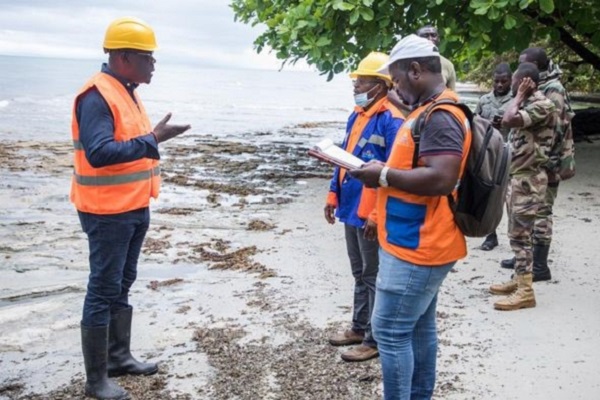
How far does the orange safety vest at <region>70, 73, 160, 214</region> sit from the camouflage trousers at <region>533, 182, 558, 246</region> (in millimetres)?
3459

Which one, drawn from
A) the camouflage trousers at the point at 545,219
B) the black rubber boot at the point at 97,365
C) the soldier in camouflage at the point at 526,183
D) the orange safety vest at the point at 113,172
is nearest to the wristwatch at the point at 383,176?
the orange safety vest at the point at 113,172

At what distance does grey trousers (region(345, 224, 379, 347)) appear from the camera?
4.15 m

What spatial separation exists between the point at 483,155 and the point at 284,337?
7.62ft

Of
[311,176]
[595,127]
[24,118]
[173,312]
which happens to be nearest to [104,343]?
[173,312]

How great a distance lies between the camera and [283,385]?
12.8 feet

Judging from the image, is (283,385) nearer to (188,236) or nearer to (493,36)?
(188,236)

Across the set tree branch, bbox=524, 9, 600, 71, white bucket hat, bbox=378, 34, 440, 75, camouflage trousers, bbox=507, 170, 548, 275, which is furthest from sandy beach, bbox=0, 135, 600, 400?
tree branch, bbox=524, 9, 600, 71

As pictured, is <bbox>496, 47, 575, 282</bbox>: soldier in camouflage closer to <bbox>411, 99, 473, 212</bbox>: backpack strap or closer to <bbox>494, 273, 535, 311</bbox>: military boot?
<bbox>494, 273, 535, 311</bbox>: military boot

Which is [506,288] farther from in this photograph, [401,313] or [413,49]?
[413,49]

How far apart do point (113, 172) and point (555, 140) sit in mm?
3492

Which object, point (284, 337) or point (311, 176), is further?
point (311, 176)

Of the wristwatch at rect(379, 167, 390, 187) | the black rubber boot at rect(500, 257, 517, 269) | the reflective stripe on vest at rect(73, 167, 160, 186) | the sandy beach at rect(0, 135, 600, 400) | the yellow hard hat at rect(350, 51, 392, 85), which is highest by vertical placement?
the yellow hard hat at rect(350, 51, 392, 85)

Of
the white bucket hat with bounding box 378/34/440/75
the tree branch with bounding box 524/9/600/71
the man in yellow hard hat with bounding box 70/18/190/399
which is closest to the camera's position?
the white bucket hat with bounding box 378/34/440/75

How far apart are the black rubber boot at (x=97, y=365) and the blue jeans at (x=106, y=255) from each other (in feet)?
0.18
